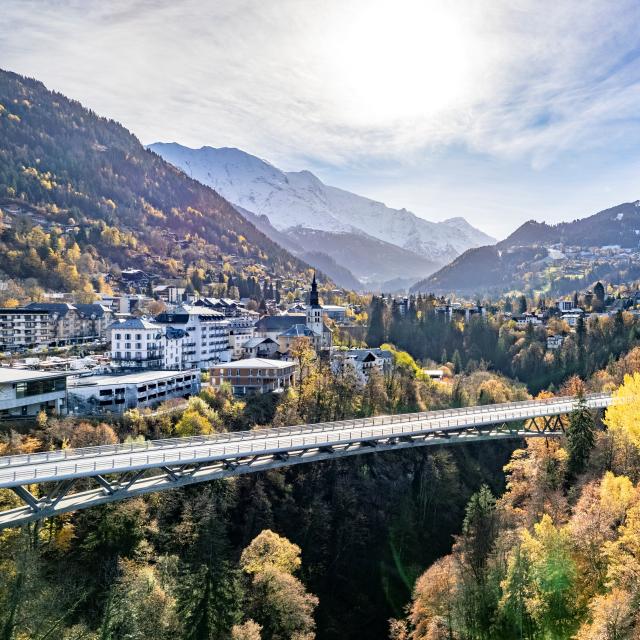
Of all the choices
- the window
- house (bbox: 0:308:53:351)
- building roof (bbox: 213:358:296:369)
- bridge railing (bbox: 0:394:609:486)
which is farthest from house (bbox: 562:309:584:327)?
the window

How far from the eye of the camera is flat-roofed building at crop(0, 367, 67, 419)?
43.7 meters

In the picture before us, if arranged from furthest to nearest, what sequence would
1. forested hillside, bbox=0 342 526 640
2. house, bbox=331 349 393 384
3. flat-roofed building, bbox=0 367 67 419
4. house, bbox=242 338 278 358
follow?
1. house, bbox=242 338 278 358
2. house, bbox=331 349 393 384
3. flat-roofed building, bbox=0 367 67 419
4. forested hillside, bbox=0 342 526 640

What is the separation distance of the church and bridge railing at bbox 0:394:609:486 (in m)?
35.5

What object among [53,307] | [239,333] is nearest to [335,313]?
[239,333]

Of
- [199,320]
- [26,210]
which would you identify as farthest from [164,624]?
[26,210]

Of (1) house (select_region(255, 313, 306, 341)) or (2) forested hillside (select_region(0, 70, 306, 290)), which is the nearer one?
(1) house (select_region(255, 313, 306, 341))

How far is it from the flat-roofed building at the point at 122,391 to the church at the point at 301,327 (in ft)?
93.4

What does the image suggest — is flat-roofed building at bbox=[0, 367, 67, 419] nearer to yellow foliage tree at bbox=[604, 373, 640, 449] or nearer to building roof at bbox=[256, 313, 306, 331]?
yellow foliage tree at bbox=[604, 373, 640, 449]

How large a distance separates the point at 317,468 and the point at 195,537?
676 inches

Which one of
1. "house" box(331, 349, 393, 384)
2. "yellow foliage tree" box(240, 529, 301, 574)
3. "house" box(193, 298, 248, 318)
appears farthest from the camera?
"house" box(193, 298, 248, 318)

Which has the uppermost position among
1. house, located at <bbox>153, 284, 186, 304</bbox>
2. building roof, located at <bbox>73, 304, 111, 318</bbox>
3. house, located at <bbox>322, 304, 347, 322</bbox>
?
house, located at <bbox>153, 284, 186, 304</bbox>

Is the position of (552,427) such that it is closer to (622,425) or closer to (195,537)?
(622,425)

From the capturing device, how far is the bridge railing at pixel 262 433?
109 feet

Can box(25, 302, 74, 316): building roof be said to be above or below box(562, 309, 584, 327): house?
above
